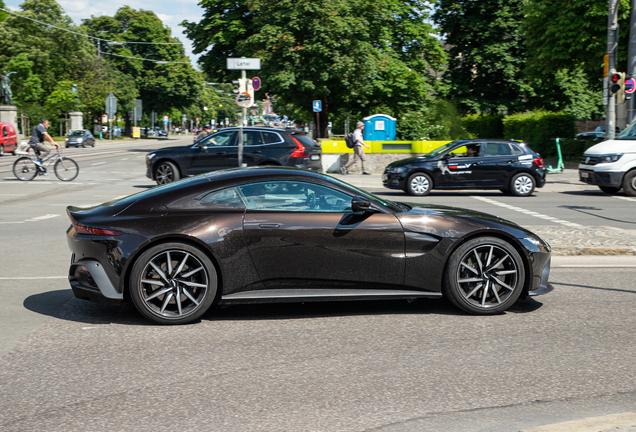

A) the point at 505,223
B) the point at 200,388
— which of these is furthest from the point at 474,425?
the point at 505,223

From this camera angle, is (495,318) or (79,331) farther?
(495,318)

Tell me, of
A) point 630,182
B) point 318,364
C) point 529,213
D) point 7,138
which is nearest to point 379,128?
point 630,182

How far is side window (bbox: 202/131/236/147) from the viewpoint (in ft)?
58.2

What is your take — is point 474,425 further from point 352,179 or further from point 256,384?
point 352,179

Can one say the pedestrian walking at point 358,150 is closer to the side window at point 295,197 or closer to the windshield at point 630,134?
the windshield at point 630,134

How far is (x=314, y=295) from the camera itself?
5.39 meters

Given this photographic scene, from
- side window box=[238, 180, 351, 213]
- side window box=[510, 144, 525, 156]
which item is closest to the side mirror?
side window box=[238, 180, 351, 213]

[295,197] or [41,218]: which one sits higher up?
[295,197]

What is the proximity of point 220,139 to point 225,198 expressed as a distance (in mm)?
12638

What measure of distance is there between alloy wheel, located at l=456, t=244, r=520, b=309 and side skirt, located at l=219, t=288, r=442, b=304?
26 cm

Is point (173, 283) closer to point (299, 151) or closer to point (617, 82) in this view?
point (299, 151)

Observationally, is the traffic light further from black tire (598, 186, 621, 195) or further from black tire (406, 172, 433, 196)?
black tire (406, 172, 433, 196)

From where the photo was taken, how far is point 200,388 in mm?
3963

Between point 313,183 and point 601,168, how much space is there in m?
13.8
